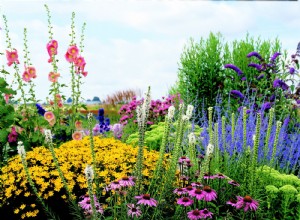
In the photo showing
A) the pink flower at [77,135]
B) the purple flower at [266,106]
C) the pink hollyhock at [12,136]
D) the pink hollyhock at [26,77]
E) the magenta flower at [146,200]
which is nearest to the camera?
the magenta flower at [146,200]

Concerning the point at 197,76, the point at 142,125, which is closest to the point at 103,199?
the point at 142,125

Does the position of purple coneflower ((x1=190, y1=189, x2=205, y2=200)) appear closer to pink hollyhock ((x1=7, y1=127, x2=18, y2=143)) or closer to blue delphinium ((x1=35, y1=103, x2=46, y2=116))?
pink hollyhock ((x1=7, y1=127, x2=18, y2=143))

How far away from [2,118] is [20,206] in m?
1.66

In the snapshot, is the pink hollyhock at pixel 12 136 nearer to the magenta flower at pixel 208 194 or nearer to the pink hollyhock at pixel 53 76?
the pink hollyhock at pixel 53 76

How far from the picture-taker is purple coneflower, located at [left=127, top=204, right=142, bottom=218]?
135 inches

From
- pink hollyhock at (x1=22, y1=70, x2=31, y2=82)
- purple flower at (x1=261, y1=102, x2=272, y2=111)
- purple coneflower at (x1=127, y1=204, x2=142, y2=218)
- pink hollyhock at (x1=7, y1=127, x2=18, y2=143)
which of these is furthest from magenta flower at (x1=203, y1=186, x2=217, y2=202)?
pink hollyhock at (x1=22, y1=70, x2=31, y2=82)

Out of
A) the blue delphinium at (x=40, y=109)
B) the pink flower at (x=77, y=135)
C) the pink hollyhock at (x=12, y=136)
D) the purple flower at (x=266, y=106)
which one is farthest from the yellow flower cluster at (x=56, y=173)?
the purple flower at (x=266, y=106)

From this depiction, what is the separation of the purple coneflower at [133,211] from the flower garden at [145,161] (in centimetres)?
1

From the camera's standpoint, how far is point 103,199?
488cm

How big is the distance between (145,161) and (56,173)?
1.01 meters

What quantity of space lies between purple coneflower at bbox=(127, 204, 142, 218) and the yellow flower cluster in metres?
0.92

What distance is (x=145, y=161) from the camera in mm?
5012

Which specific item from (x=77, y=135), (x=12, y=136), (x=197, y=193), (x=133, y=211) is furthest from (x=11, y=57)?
(x=197, y=193)

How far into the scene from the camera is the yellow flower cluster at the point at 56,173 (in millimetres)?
4738
